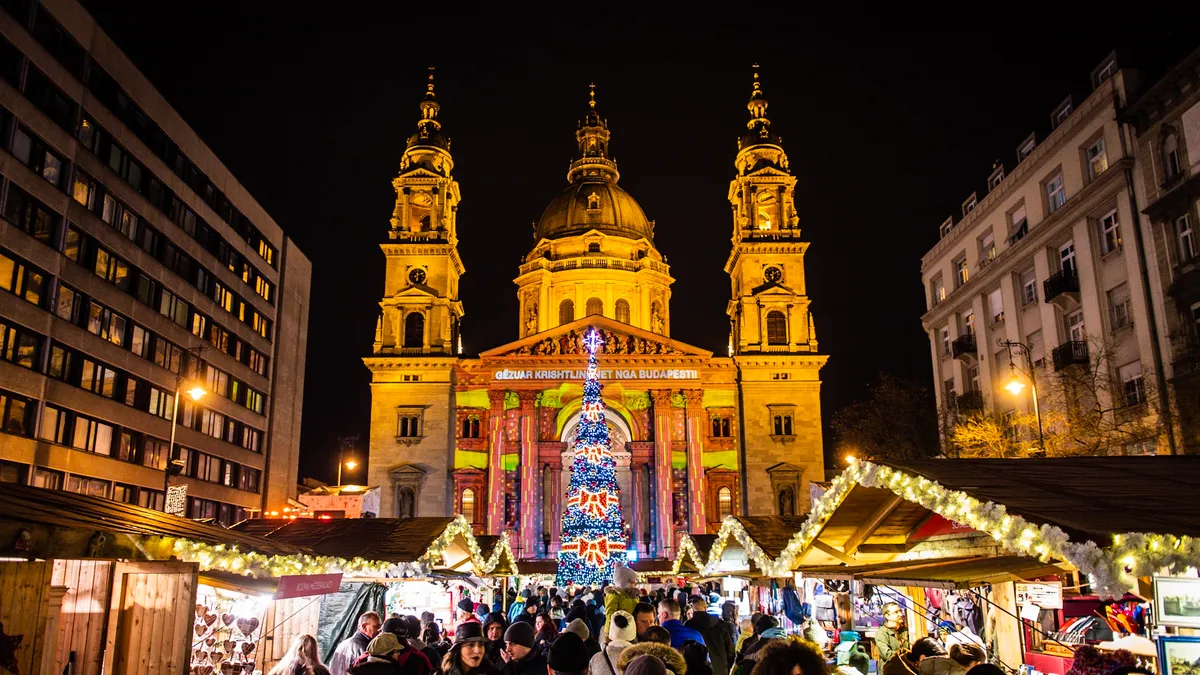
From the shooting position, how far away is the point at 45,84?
34.2 m

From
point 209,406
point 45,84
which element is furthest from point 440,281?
point 45,84

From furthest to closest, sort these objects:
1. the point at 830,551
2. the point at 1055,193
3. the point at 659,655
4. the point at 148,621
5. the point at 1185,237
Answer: the point at 1055,193
the point at 1185,237
the point at 830,551
the point at 148,621
the point at 659,655

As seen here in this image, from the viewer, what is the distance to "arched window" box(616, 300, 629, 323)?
74.1 metres

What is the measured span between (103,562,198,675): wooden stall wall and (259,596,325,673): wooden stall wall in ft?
10.9

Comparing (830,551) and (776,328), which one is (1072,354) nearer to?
(830,551)

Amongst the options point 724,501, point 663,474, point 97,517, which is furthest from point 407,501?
point 97,517

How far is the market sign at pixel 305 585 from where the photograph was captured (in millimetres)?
10930

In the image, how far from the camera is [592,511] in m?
31.3

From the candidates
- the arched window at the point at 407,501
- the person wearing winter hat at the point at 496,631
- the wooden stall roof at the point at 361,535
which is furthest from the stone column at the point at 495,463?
the person wearing winter hat at the point at 496,631

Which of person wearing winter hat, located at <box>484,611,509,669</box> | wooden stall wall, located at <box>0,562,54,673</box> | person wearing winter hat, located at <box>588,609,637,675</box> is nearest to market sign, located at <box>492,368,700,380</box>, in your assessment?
person wearing winter hat, located at <box>484,611,509,669</box>

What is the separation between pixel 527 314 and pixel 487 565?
174ft

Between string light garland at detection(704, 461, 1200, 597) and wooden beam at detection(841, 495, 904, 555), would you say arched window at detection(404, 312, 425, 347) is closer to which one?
wooden beam at detection(841, 495, 904, 555)

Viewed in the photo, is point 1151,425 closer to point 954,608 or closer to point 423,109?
point 954,608

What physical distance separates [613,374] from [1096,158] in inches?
1293
